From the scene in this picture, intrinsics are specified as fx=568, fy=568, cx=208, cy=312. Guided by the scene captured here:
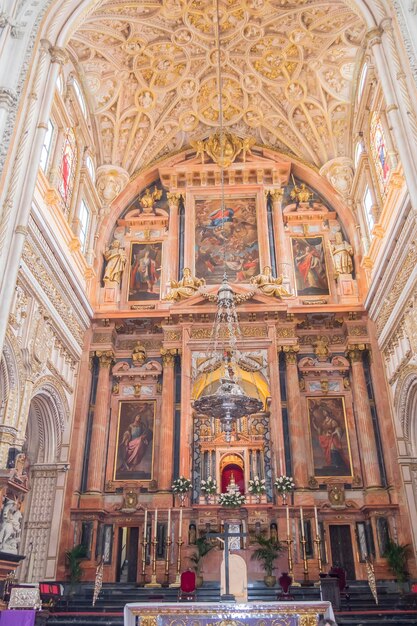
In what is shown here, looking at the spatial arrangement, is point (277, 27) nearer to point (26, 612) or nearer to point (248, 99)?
point (248, 99)

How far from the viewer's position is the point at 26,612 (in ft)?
31.0

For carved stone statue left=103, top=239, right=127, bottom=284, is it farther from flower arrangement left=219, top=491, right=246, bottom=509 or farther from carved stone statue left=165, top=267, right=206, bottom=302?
flower arrangement left=219, top=491, right=246, bottom=509

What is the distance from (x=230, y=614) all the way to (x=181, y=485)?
816 centimetres

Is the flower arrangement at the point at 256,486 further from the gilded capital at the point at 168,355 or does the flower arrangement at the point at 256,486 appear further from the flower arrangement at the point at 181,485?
the gilded capital at the point at 168,355

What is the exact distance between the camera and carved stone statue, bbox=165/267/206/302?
19266 mm

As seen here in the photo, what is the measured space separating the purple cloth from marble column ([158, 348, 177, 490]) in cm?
752

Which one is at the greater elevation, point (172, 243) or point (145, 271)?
point (172, 243)

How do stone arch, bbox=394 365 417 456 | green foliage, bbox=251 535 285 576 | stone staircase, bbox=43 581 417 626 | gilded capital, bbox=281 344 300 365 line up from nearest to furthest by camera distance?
stone staircase, bbox=43 581 417 626, green foliage, bbox=251 535 285 576, stone arch, bbox=394 365 417 456, gilded capital, bbox=281 344 300 365

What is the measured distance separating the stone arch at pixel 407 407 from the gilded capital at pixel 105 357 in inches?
354

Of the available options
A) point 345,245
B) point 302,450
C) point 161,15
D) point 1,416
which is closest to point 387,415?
point 302,450

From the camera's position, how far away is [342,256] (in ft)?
66.0

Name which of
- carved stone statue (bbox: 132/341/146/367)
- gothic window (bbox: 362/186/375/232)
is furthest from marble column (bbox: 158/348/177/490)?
gothic window (bbox: 362/186/375/232)

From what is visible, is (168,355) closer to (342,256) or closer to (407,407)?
(342,256)

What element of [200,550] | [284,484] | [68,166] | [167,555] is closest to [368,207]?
[284,484]
